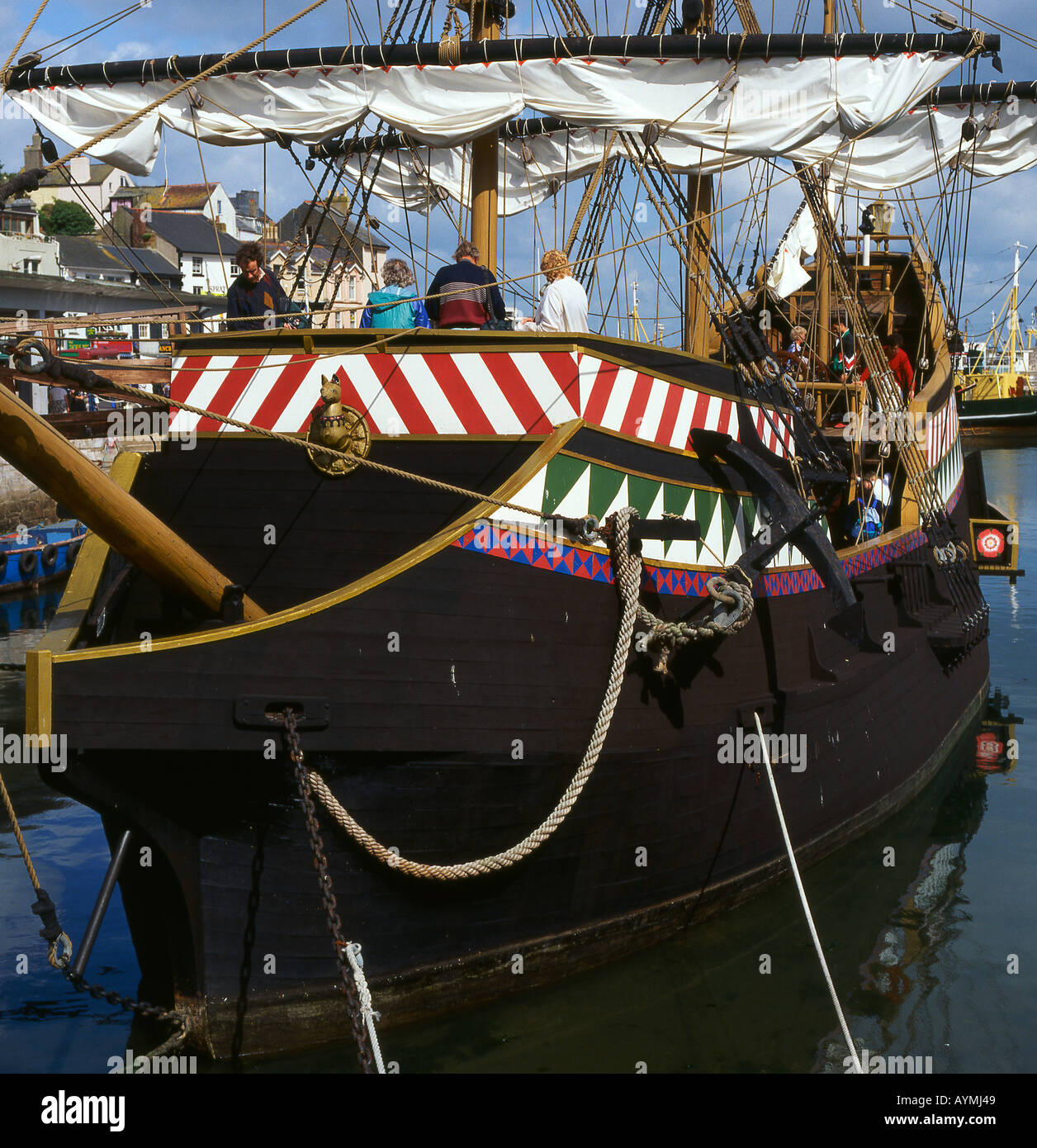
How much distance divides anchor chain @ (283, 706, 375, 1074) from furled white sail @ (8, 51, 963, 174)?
5.92 meters

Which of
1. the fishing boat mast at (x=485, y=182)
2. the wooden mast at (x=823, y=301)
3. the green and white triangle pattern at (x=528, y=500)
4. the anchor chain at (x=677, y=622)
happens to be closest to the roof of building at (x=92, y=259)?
the wooden mast at (x=823, y=301)

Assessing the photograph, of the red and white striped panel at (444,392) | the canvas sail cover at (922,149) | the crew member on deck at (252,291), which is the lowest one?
the red and white striped panel at (444,392)

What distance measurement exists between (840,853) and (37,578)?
16936mm

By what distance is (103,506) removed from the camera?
18.5ft

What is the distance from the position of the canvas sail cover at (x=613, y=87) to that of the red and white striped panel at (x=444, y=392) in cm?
364

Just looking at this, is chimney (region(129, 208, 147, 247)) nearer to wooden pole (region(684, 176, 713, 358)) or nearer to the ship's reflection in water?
wooden pole (region(684, 176, 713, 358))

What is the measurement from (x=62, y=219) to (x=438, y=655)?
7641cm

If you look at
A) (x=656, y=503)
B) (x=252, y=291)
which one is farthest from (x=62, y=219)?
(x=656, y=503)

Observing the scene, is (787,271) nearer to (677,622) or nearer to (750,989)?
(677,622)

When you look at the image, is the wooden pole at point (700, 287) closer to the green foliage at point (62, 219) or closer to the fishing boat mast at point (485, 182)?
the fishing boat mast at point (485, 182)

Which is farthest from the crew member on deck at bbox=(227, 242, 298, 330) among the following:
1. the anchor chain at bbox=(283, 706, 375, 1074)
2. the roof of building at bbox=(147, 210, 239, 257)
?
the roof of building at bbox=(147, 210, 239, 257)

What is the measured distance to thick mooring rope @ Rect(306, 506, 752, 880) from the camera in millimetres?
5824

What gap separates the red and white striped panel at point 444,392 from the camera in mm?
6746
